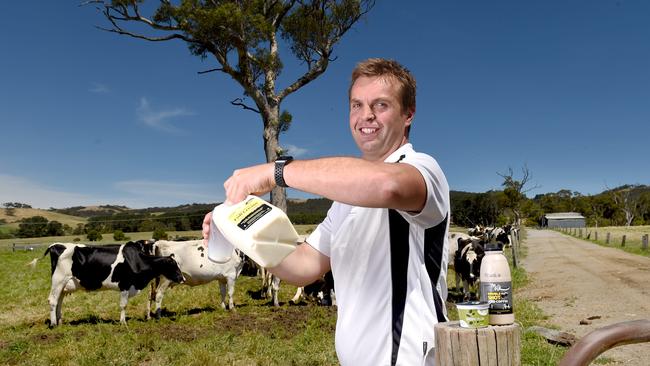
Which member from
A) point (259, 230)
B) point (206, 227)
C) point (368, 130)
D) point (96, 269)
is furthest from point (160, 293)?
point (259, 230)

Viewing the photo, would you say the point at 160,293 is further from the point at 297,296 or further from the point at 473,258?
the point at 473,258

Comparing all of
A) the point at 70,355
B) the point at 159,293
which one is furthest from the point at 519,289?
the point at 70,355

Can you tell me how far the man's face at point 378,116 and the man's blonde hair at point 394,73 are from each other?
0.06 ft

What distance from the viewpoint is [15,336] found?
9.23 metres

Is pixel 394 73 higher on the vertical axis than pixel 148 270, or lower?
higher

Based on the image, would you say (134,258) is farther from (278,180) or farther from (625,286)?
(625,286)

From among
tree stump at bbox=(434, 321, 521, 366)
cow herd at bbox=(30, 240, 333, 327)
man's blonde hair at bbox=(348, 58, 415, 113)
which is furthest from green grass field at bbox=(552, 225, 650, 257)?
tree stump at bbox=(434, 321, 521, 366)

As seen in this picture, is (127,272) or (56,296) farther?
(127,272)

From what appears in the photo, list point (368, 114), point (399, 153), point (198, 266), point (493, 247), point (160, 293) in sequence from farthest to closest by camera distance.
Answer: point (198, 266), point (160, 293), point (368, 114), point (399, 153), point (493, 247)

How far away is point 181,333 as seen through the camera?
9.19 meters

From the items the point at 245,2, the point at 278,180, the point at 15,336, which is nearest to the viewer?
the point at 278,180

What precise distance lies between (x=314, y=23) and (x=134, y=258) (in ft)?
36.6

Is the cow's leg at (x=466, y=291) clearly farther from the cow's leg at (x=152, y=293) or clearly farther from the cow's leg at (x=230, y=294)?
the cow's leg at (x=152, y=293)

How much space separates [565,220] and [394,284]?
14095cm
